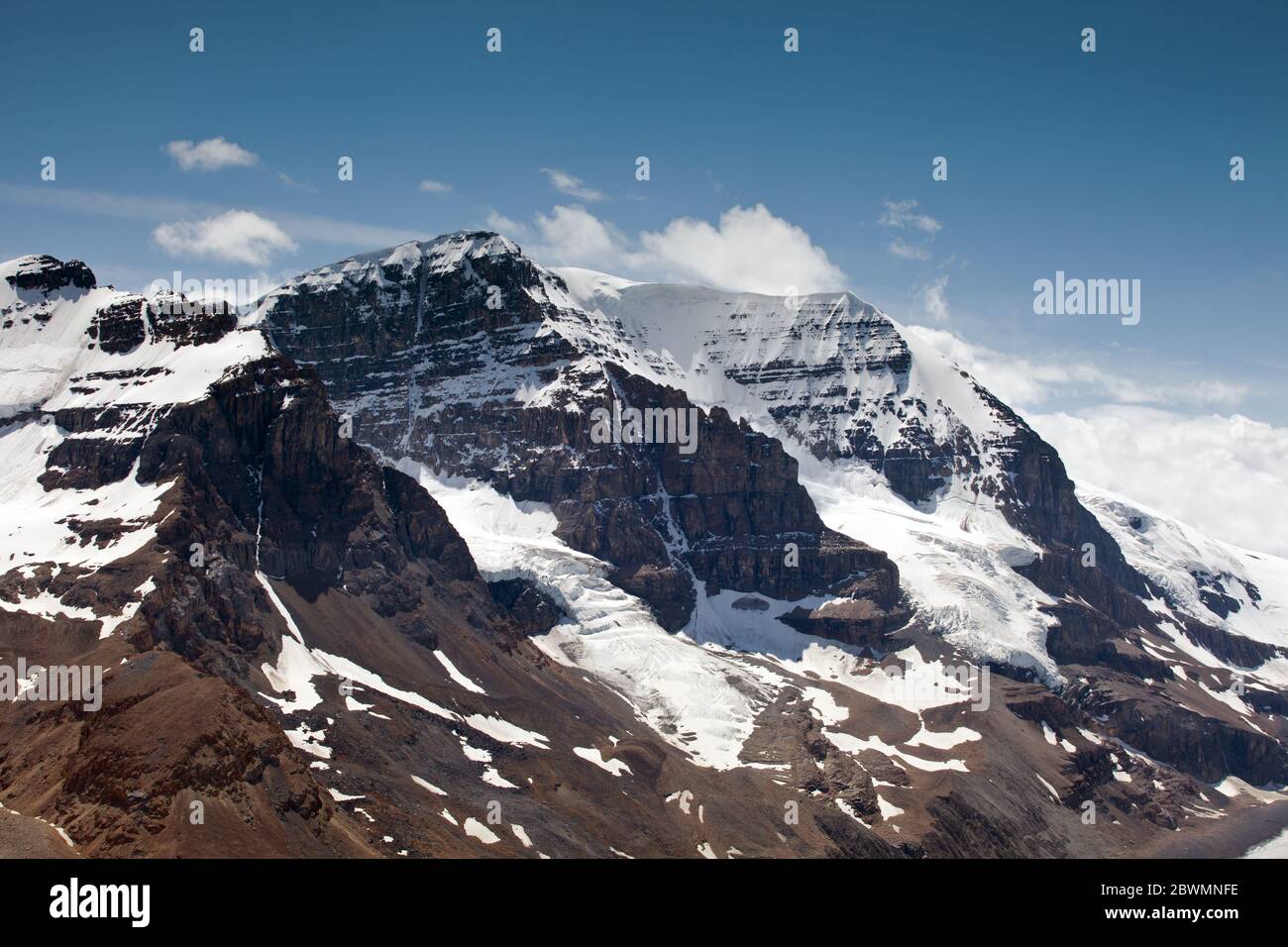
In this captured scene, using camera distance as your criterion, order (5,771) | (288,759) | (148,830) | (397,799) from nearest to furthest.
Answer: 1. (148,830)
2. (5,771)
3. (288,759)
4. (397,799)

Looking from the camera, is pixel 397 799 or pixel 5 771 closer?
pixel 5 771

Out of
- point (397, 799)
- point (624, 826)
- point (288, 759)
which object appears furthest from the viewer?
point (624, 826)
